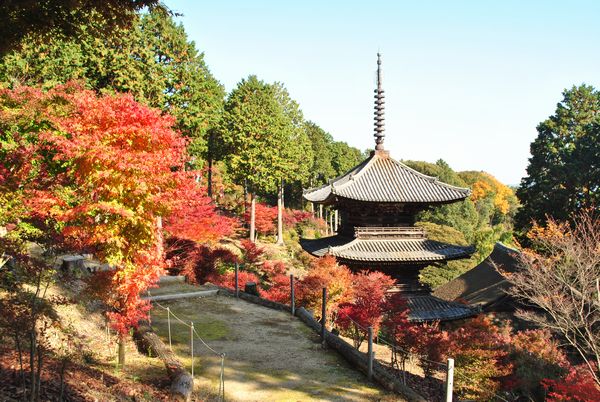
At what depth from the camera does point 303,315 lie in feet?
43.6

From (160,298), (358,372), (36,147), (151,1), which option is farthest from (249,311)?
(151,1)

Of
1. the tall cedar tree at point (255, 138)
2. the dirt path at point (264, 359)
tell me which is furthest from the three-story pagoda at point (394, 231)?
the tall cedar tree at point (255, 138)

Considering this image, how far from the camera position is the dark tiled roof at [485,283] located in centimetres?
2477

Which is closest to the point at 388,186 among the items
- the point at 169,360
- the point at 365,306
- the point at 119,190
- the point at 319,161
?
the point at 365,306

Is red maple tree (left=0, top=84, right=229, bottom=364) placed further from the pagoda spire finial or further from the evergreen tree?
the evergreen tree

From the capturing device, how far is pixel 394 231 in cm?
1641

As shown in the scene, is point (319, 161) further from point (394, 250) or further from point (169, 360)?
point (169, 360)

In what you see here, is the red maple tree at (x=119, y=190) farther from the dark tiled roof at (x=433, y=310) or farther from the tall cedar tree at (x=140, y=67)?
the tall cedar tree at (x=140, y=67)

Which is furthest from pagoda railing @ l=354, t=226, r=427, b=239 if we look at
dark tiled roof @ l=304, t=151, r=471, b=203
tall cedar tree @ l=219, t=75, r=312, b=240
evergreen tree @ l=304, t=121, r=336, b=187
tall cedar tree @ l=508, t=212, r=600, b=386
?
evergreen tree @ l=304, t=121, r=336, b=187

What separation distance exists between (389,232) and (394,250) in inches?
31.2

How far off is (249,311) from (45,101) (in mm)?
8464

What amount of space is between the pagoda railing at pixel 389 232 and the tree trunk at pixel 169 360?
8.11 m

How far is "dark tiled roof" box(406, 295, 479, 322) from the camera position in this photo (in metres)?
15.2

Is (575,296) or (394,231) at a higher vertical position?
(394,231)
